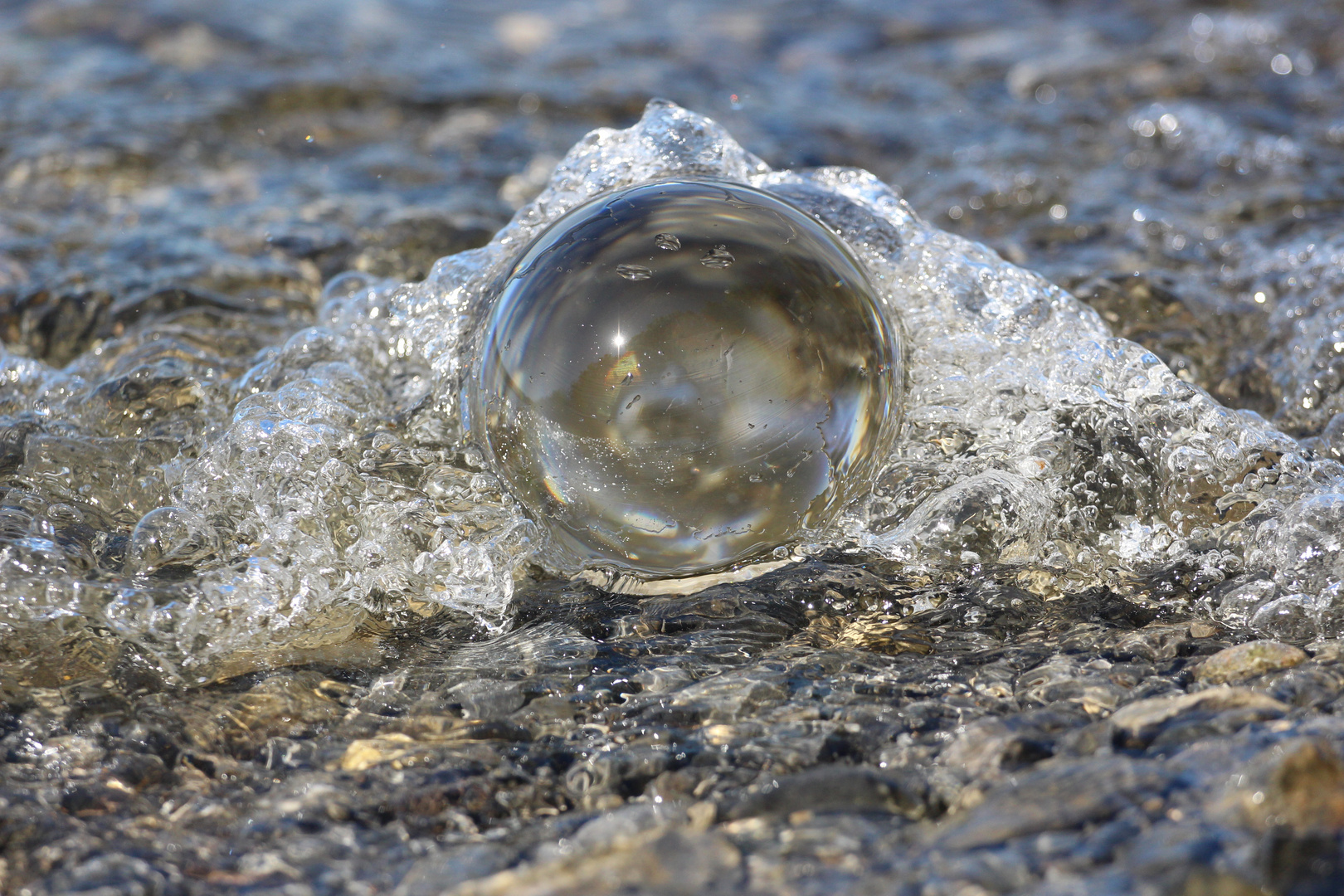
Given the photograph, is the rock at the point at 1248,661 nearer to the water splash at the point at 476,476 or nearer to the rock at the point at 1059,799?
the water splash at the point at 476,476

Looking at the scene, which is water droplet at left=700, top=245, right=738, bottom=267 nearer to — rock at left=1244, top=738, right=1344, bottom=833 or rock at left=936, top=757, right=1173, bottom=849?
rock at left=936, top=757, right=1173, bottom=849

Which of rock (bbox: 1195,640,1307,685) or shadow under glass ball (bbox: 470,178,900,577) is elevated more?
shadow under glass ball (bbox: 470,178,900,577)

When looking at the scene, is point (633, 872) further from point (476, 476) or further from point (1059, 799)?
point (476, 476)

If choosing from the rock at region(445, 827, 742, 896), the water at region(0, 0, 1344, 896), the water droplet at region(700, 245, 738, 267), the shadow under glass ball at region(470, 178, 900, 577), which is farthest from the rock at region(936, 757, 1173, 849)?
the water droplet at region(700, 245, 738, 267)

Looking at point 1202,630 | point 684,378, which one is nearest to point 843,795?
Answer: point 684,378

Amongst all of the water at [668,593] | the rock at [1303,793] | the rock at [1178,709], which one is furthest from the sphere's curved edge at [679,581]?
the rock at [1303,793]

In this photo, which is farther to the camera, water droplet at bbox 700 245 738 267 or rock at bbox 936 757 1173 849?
water droplet at bbox 700 245 738 267

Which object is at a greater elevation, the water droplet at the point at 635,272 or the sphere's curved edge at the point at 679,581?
the water droplet at the point at 635,272

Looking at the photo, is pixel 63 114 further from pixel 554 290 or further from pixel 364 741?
pixel 364 741
